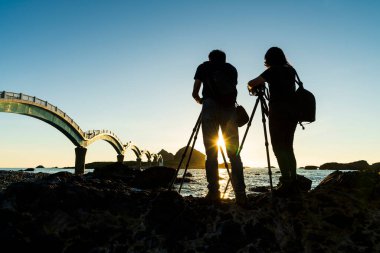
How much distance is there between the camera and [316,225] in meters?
3.88

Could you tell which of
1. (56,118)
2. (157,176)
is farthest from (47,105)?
(157,176)

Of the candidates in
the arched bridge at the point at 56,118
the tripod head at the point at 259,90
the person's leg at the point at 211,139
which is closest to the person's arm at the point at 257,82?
the tripod head at the point at 259,90

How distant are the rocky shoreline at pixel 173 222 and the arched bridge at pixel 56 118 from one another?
126 ft

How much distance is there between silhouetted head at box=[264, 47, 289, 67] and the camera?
533 cm

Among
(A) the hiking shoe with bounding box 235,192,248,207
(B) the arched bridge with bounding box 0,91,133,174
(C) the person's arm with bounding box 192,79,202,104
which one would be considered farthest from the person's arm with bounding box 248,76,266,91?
(B) the arched bridge with bounding box 0,91,133,174

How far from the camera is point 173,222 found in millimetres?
3994

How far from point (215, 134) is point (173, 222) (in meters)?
1.89

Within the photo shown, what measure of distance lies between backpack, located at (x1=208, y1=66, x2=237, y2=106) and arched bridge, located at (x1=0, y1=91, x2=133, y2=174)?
38.7 m

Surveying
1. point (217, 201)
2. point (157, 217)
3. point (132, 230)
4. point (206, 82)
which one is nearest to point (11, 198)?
point (132, 230)

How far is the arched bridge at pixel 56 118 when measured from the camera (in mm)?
38375

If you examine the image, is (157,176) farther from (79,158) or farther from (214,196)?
(79,158)

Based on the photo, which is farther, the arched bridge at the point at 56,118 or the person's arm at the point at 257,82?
the arched bridge at the point at 56,118

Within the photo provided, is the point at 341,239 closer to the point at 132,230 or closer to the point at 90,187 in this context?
the point at 132,230

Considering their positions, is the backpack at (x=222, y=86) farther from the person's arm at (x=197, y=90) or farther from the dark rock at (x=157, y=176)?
the dark rock at (x=157, y=176)
